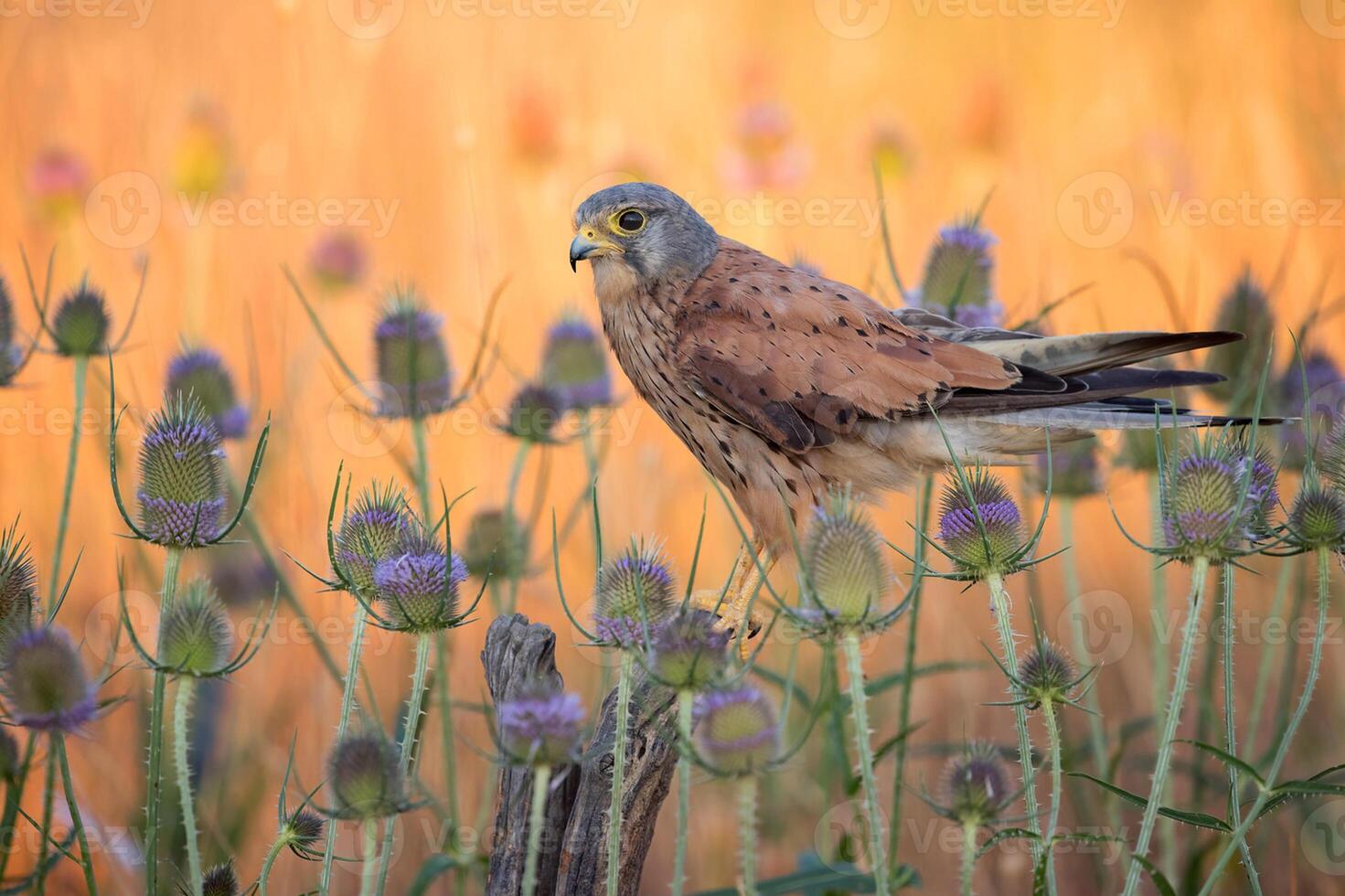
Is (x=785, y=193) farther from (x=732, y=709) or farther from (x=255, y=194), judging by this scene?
(x=732, y=709)

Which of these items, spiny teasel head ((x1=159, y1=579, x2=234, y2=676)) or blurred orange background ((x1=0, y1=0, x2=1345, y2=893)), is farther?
blurred orange background ((x1=0, y1=0, x2=1345, y2=893))

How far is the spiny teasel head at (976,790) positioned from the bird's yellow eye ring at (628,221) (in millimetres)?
2655

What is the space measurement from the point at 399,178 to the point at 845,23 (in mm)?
4156

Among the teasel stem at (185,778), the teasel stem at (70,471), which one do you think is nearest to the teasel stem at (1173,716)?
the teasel stem at (185,778)

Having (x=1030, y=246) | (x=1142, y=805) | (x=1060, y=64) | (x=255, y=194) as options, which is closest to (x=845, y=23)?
(x=1060, y=64)

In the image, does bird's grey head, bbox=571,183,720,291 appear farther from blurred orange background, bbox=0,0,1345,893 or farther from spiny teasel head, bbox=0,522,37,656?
spiny teasel head, bbox=0,522,37,656

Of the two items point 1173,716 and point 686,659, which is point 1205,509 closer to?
point 1173,716

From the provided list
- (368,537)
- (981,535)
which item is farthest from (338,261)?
(981,535)

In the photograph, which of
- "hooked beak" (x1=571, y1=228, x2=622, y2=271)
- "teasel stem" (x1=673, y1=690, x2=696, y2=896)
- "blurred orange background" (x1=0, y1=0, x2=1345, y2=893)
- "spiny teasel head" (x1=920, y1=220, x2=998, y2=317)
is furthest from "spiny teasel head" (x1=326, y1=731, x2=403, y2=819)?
"spiny teasel head" (x1=920, y1=220, x2=998, y2=317)

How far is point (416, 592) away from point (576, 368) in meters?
2.45

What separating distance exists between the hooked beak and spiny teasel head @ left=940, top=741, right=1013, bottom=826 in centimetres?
260

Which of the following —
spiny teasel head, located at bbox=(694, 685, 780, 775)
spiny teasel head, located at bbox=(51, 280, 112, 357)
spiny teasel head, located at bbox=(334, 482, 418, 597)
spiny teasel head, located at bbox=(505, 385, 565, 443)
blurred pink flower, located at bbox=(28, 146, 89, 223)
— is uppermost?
blurred pink flower, located at bbox=(28, 146, 89, 223)

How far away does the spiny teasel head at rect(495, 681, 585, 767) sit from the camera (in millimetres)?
2371

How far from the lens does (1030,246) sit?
8547 mm
